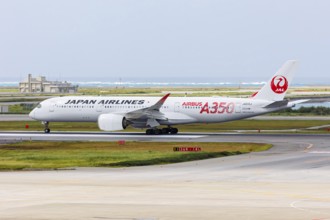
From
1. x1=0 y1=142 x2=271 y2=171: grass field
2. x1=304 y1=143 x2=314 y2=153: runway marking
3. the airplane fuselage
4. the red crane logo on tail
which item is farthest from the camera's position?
the airplane fuselage

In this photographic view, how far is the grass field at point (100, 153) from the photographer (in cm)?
4866

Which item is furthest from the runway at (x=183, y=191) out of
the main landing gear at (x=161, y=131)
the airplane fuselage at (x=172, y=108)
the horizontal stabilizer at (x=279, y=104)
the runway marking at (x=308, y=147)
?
the main landing gear at (x=161, y=131)

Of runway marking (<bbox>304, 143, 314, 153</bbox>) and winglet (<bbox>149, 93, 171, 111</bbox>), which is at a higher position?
winglet (<bbox>149, 93, 171, 111</bbox>)

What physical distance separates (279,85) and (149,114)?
1232 cm

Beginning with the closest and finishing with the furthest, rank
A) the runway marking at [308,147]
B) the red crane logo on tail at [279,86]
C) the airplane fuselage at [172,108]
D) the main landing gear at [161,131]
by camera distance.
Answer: the runway marking at [308,147] < the main landing gear at [161,131] < the red crane logo on tail at [279,86] < the airplane fuselage at [172,108]

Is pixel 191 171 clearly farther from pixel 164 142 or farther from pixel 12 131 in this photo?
pixel 12 131

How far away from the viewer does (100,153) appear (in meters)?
55.8

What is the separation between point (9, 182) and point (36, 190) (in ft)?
11.9

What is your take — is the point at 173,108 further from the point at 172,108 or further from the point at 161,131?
the point at 161,131

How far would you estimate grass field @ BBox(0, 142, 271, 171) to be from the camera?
1916 inches

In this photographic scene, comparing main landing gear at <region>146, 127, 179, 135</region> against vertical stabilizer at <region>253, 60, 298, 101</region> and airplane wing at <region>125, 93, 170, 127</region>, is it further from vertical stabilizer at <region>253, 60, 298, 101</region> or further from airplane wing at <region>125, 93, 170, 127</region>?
vertical stabilizer at <region>253, 60, 298, 101</region>

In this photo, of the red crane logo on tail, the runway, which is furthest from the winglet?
the runway

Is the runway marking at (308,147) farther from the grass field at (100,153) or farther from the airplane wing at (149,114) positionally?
the airplane wing at (149,114)

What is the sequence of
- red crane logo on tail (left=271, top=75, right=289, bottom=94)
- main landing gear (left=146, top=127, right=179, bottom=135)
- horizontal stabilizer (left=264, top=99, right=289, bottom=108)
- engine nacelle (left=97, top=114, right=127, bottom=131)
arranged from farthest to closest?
red crane logo on tail (left=271, top=75, right=289, bottom=94)
main landing gear (left=146, top=127, right=179, bottom=135)
engine nacelle (left=97, top=114, right=127, bottom=131)
horizontal stabilizer (left=264, top=99, right=289, bottom=108)
